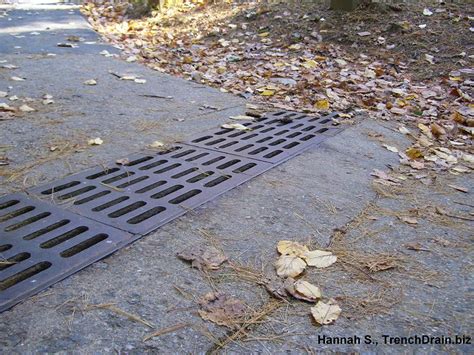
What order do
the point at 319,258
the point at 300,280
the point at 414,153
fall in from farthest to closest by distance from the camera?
the point at 414,153 → the point at 319,258 → the point at 300,280

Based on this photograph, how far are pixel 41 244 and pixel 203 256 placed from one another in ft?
1.84

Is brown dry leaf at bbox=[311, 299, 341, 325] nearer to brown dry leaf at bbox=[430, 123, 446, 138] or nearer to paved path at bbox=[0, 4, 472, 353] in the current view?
paved path at bbox=[0, 4, 472, 353]

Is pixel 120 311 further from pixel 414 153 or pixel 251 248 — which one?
pixel 414 153

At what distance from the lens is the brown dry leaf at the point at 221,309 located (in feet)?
4.16

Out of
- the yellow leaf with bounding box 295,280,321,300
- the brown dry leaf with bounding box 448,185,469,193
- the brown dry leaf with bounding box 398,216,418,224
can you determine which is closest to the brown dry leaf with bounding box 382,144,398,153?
the brown dry leaf with bounding box 448,185,469,193

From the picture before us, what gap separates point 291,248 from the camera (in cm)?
163

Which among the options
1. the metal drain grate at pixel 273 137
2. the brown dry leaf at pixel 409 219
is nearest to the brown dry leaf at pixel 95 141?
the metal drain grate at pixel 273 137

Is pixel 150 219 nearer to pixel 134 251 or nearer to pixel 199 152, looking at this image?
pixel 134 251

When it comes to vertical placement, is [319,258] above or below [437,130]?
above

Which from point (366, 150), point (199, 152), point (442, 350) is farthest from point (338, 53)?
point (442, 350)

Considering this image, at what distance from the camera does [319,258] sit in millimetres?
1598

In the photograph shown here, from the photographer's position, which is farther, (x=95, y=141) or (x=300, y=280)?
(x=95, y=141)

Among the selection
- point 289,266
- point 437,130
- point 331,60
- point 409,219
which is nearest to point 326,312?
point 289,266

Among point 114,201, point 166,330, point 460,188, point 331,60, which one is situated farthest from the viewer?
point 331,60
